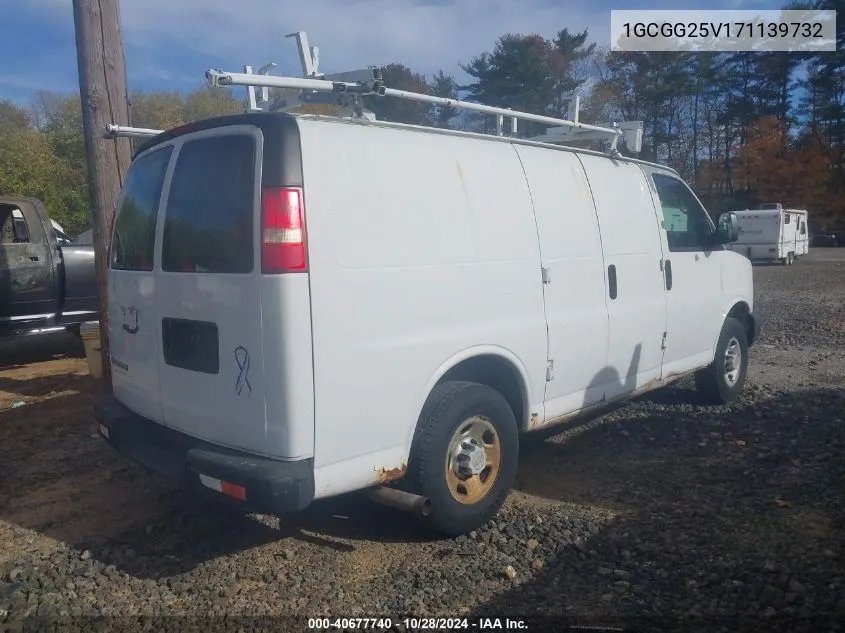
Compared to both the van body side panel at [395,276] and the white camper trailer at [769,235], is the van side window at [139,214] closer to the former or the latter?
the van body side panel at [395,276]

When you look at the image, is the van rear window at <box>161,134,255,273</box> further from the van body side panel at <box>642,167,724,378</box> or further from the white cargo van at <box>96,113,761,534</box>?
the van body side panel at <box>642,167,724,378</box>

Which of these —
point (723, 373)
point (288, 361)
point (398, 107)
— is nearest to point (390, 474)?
point (288, 361)

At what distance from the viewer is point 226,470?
125 inches

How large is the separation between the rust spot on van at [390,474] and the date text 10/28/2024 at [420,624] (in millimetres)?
635

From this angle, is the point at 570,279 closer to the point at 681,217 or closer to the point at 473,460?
the point at 473,460

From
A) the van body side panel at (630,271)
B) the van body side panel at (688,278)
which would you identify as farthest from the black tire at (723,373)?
the van body side panel at (630,271)

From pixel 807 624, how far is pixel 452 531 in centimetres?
170

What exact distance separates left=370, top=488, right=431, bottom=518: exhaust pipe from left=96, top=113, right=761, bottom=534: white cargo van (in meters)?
0.05

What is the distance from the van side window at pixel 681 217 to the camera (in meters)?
5.72

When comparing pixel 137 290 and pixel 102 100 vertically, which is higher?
pixel 102 100

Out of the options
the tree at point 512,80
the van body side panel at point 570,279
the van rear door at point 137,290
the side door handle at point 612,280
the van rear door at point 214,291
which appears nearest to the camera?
the van rear door at point 214,291

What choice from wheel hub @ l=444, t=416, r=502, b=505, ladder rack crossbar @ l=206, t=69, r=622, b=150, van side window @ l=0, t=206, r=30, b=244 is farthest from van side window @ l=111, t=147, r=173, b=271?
van side window @ l=0, t=206, r=30, b=244

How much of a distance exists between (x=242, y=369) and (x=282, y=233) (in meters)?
0.65

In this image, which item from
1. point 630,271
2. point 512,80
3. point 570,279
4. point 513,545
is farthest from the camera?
point 512,80
